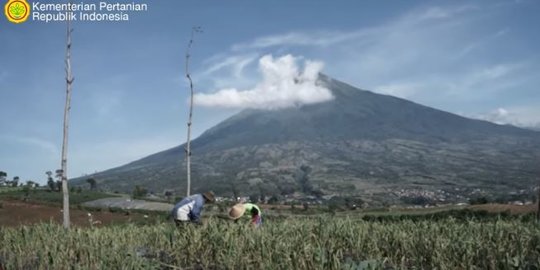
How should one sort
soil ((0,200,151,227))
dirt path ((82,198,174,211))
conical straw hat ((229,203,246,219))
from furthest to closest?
dirt path ((82,198,174,211)) → soil ((0,200,151,227)) → conical straw hat ((229,203,246,219))

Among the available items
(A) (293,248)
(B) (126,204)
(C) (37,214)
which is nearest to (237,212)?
(A) (293,248)

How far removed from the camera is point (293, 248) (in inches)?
316

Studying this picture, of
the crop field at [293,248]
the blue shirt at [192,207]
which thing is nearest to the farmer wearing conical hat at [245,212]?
the blue shirt at [192,207]

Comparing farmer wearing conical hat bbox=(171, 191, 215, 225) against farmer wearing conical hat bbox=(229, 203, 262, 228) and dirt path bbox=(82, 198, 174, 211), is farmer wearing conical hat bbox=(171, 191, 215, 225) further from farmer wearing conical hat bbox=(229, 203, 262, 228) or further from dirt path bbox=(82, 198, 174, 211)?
dirt path bbox=(82, 198, 174, 211)

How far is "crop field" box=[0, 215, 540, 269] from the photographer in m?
7.06

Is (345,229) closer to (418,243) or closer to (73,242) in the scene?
(418,243)

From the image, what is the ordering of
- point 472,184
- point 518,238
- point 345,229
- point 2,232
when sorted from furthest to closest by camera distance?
1. point 472,184
2. point 2,232
3. point 345,229
4. point 518,238

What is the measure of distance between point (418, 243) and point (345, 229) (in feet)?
5.20

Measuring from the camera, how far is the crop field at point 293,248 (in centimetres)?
706

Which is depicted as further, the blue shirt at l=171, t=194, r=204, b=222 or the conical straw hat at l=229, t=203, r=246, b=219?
the blue shirt at l=171, t=194, r=204, b=222

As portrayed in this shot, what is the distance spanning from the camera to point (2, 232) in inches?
511

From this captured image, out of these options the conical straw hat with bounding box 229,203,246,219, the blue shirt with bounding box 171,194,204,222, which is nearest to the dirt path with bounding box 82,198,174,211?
the blue shirt with bounding box 171,194,204,222

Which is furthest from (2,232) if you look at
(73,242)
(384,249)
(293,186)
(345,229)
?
(293,186)

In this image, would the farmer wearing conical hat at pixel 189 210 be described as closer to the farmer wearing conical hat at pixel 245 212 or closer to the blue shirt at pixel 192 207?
the blue shirt at pixel 192 207
